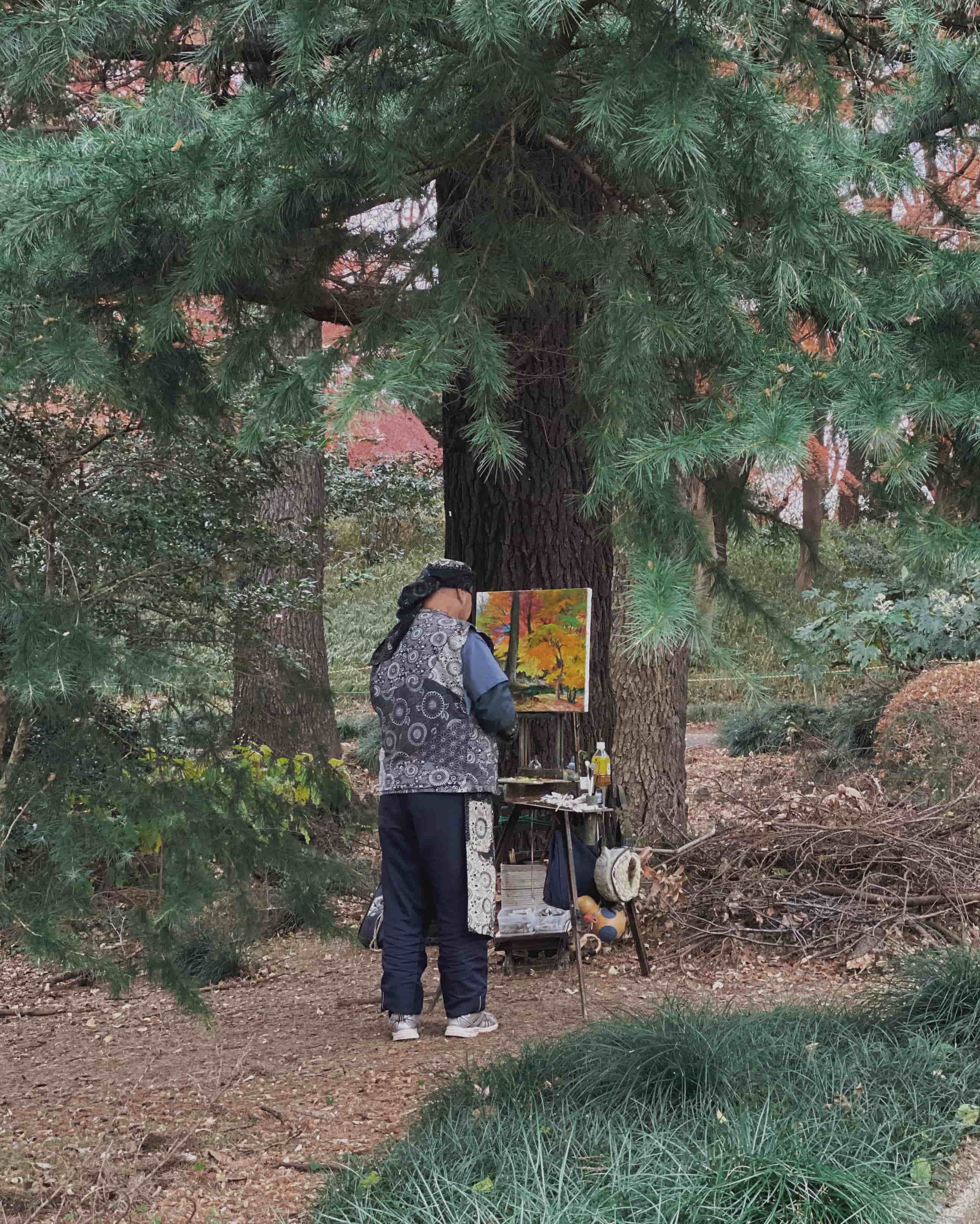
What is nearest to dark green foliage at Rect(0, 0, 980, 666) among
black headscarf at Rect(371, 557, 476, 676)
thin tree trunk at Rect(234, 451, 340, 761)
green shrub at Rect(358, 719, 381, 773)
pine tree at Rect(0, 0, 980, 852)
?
pine tree at Rect(0, 0, 980, 852)

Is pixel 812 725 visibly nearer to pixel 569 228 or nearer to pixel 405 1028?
pixel 405 1028

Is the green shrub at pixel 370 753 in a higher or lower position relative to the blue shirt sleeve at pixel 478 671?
lower

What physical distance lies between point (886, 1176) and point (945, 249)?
2.36 metres

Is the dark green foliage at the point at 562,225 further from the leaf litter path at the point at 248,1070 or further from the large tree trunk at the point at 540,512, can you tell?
the leaf litter path at the point at 248,1070

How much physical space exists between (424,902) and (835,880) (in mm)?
2293

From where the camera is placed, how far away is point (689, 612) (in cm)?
246

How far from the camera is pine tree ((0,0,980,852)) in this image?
2861mm

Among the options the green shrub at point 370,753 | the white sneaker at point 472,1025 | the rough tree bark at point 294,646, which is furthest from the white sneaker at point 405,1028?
the green shrub at point 370,753

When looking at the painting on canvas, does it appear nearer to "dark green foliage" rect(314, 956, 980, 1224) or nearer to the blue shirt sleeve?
the blue shirt sleeve

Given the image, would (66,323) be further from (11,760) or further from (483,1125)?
(483,1125)

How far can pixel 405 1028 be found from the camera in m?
4.77

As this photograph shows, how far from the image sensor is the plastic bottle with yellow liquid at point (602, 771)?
17.3ft

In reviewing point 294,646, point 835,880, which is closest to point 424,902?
point 835,880

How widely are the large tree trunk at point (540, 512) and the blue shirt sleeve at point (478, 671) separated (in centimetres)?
98
